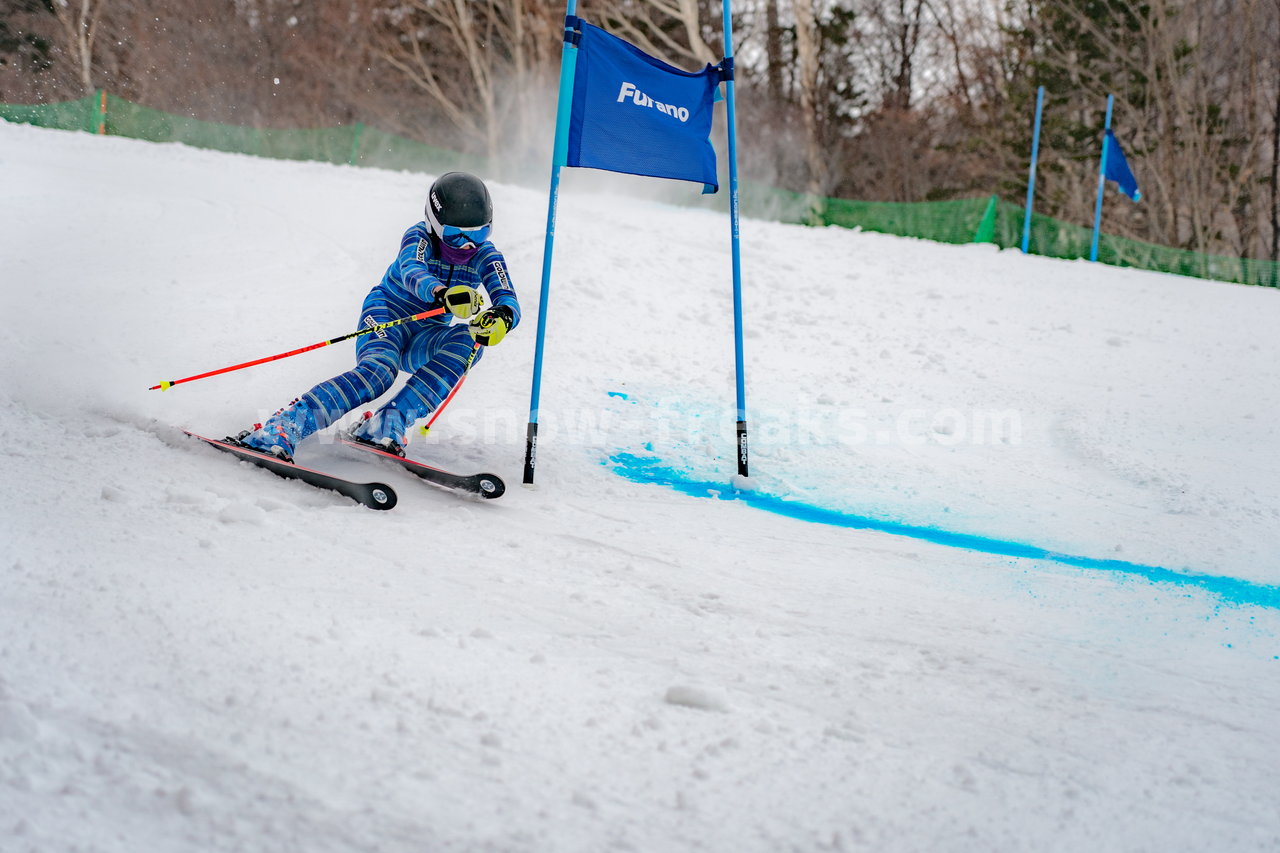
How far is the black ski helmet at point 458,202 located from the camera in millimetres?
4223

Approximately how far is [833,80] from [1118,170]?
16057mm

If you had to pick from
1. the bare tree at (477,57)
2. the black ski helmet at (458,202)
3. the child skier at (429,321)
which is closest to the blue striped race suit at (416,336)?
the child skier at (429,321)

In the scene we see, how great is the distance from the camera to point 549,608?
9.30 feet

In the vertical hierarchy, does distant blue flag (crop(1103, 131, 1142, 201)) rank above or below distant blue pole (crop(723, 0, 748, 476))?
above

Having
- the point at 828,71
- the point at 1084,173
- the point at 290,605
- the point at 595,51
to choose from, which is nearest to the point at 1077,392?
the point at 595,51

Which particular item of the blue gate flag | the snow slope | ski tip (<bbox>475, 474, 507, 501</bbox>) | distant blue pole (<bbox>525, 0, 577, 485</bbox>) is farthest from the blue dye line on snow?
the blue gate flag

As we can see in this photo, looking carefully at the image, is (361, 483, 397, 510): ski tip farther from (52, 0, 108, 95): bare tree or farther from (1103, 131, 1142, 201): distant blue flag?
(52, 0, 108, 95): bare tree

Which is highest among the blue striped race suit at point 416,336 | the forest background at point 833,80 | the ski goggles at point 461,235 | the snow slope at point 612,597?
the forest background at point 833,80

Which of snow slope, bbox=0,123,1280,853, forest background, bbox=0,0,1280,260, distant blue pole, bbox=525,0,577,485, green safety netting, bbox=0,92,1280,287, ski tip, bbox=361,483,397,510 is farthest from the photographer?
forest background, bbox=0,0,1280,260

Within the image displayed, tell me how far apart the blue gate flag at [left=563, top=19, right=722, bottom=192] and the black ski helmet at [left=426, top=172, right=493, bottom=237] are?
0.46 m

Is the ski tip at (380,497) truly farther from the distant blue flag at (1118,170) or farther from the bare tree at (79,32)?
the bare tree at (79,32)

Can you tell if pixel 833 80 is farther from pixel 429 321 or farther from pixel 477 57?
pixel 429 321

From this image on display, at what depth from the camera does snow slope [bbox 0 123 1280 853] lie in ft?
5.98

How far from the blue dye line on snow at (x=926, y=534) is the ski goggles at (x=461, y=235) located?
4.53 ft
